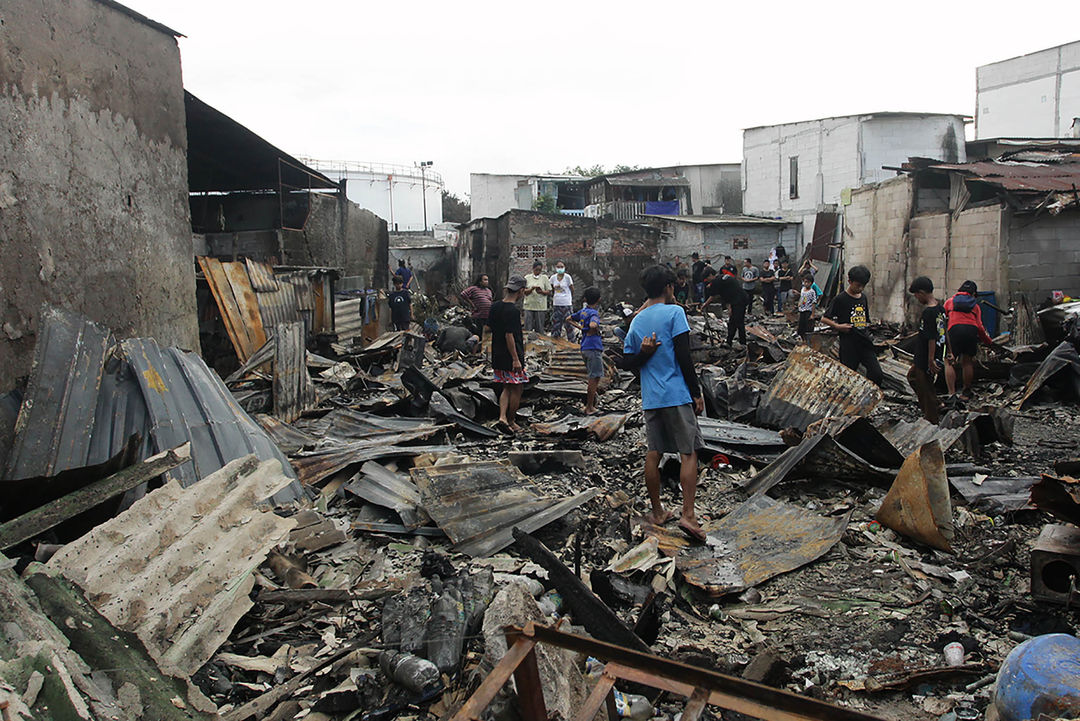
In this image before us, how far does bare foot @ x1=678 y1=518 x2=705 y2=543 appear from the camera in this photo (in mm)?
4402

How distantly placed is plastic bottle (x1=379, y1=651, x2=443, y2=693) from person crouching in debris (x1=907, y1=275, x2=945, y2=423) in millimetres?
5939

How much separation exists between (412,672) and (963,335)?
719 cm

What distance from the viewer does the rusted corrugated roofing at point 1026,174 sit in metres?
11.0

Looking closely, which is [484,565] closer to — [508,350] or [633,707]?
[633,707]

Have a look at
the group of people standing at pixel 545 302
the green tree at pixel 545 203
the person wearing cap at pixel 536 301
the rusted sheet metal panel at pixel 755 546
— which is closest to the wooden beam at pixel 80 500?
the rusted sheet metal panel at pixel 755 546

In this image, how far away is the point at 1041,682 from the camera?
2.27 metres

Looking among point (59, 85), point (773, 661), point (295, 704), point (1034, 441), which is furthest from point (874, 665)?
point (59, 85)

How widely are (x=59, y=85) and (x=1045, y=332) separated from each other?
468 inches

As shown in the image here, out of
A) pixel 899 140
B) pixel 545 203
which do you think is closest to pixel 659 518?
pixel 899 140

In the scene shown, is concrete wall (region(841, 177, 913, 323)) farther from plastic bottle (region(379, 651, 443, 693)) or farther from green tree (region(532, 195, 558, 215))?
green tree (region(532, 195, 558, 215))

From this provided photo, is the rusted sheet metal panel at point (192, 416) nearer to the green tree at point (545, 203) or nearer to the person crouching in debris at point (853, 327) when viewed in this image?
the person crouching in debris at point (853, 327)

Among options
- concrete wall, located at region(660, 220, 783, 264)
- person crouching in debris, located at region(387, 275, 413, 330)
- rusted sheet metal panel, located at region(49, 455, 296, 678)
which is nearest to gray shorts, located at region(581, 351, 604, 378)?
rusted sheet metal panel, located at region(49, 455, 296, 678)

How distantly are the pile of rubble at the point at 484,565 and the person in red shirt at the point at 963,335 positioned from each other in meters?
1.38

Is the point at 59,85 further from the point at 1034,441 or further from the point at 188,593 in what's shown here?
the point at 1034,441
